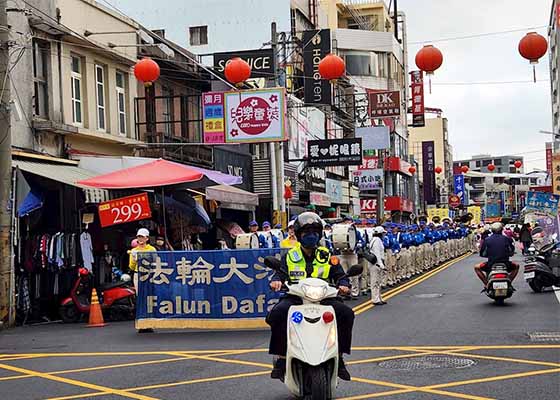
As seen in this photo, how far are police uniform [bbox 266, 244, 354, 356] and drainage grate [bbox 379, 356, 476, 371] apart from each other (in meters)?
1.93

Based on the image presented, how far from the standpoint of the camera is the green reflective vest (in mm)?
8469

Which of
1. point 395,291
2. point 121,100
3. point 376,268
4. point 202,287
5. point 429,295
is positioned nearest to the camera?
point 202,287

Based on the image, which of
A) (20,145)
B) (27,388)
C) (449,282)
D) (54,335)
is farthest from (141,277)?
(449,282)

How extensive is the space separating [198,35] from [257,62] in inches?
690

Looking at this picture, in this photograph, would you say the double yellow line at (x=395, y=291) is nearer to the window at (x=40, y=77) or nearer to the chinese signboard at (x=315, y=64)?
the window at (x=40, y=77)

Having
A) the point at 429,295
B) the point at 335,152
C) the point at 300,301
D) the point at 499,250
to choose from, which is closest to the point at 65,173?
the point at 429,295

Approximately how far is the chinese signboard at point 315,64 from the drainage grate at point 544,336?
21921mm

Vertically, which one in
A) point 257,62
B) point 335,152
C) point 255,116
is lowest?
point 335,152

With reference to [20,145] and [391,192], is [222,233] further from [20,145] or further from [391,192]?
[391,192]

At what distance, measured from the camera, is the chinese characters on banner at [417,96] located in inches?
2562

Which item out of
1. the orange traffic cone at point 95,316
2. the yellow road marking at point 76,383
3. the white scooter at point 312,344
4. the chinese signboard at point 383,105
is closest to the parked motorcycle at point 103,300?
the orange traffic cone at point 95,316

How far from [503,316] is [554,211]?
12.8 meters

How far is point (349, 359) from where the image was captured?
35.0ft

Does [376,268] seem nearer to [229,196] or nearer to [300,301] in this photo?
[229,196]
